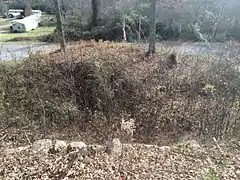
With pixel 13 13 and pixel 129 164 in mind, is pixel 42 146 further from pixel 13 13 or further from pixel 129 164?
pixel 13 13

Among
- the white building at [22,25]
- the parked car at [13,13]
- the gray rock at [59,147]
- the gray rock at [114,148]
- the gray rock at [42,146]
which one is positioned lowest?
the gray rock at [114,148]

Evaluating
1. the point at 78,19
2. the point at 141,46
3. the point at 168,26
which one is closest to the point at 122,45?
the point at 141,46

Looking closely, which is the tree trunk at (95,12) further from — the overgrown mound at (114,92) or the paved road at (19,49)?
the overgrown mound at (114,92)

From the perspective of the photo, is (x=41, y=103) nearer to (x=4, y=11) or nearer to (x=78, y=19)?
(x=78, y=19)

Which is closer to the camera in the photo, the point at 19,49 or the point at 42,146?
the point at 42,146

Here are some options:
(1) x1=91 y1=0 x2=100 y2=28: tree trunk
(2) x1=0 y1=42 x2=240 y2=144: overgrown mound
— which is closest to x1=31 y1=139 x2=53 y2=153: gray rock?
(2) x1=0 y1=42 x2=240 y2=144: overgrown mound

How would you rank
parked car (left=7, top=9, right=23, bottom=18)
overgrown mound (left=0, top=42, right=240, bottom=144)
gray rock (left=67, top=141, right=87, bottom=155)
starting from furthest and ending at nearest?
1. parked car (left=7, top=9, right=23, bottom=18)
2. overgrown mound (left=0, top=42, right=240, bottom=144)
3. gray rock (left=67, top=141, right=87, bottom=155)

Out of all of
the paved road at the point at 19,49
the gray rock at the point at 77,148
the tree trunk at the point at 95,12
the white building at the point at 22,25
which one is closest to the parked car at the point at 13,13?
the white building at the point at 22,25

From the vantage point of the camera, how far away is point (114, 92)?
740cm

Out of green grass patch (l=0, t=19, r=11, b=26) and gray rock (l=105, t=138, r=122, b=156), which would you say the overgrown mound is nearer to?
gray rock (l=105, t=138, r=122, b=156)

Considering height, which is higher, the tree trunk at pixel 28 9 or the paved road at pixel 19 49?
the tree trunk at pixel 28 9

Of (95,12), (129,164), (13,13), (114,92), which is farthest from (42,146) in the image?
(13,13)

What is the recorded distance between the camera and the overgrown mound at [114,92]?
5.78 m

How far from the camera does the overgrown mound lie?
19.0ft
